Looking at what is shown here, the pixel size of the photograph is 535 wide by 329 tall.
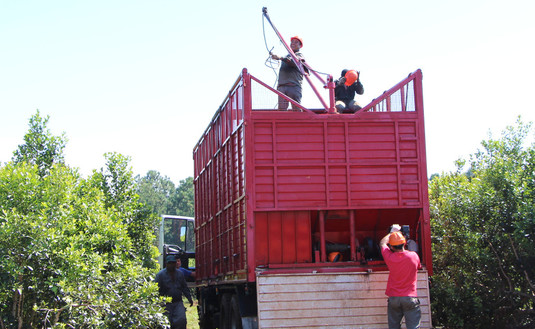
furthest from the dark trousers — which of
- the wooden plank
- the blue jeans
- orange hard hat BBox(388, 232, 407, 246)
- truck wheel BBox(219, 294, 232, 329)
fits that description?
orange hard hat BBox(388, 232, 407, 246)

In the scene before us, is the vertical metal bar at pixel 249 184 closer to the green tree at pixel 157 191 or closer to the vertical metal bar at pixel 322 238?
the vertical metal bar at pixel 322 238

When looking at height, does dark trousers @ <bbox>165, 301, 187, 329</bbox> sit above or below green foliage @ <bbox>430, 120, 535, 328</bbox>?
below

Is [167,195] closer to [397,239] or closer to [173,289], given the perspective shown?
[173,289]

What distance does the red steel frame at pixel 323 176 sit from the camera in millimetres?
8766

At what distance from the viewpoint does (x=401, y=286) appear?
7727mm

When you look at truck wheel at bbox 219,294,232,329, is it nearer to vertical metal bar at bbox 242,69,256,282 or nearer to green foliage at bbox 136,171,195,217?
vertical metal bar at bbox 242,69,256,282

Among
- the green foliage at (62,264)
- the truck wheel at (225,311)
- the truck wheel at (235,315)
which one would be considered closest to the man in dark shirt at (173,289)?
the truck wheel at (225,311)

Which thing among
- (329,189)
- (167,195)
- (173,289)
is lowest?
(173,289)

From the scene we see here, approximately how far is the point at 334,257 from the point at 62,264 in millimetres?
3675

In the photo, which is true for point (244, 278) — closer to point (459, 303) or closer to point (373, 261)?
point (373, 261)

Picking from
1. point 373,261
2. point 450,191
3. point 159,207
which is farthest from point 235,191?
point 159,207

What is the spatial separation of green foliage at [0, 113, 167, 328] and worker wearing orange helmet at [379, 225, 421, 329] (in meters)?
3.38

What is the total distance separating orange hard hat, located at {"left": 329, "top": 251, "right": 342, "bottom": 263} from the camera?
889 centimetres

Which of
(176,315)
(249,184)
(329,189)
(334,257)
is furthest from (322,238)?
(176,315)
